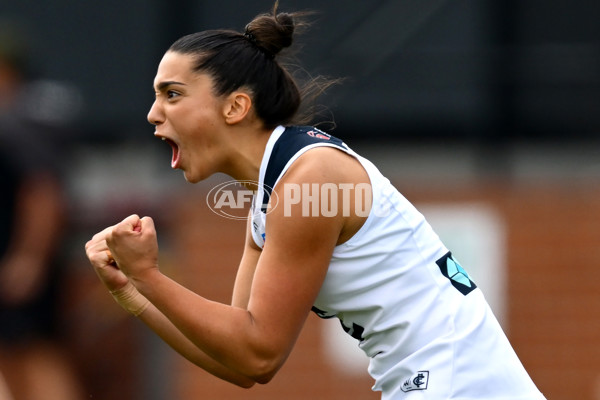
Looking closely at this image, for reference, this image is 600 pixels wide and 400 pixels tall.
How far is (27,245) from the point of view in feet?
19.3

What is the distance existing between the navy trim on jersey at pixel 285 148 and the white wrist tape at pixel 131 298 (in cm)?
46

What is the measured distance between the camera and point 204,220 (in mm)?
6680

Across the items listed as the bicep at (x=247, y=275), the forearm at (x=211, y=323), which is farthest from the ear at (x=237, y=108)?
the forearm at (x=211, y=323)

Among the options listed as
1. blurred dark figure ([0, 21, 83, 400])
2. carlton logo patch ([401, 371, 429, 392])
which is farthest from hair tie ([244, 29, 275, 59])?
blurred dark figure ([0, 21, 83, 400])

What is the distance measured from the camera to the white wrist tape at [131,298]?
327 cm

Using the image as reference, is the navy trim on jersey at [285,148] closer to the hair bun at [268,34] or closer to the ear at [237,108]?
the ear at [237,108]

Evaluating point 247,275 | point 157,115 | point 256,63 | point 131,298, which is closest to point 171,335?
point 131,298

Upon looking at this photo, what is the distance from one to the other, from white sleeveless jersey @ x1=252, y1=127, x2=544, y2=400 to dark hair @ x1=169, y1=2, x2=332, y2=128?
0.43ft

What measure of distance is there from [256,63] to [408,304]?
2.68 ft

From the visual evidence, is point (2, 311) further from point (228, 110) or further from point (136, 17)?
point (228, 110)

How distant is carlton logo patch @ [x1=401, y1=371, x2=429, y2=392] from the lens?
10.2 feet

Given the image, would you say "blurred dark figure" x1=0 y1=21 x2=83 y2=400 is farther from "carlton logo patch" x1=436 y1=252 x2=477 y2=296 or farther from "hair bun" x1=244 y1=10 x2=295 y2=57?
"carlton logo patch" x1=436 y1=252 x2=477 y2=296

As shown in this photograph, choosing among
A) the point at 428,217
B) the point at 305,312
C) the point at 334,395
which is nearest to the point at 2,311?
the point at 334,395

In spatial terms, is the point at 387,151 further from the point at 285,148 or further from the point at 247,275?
the point at 285,148
